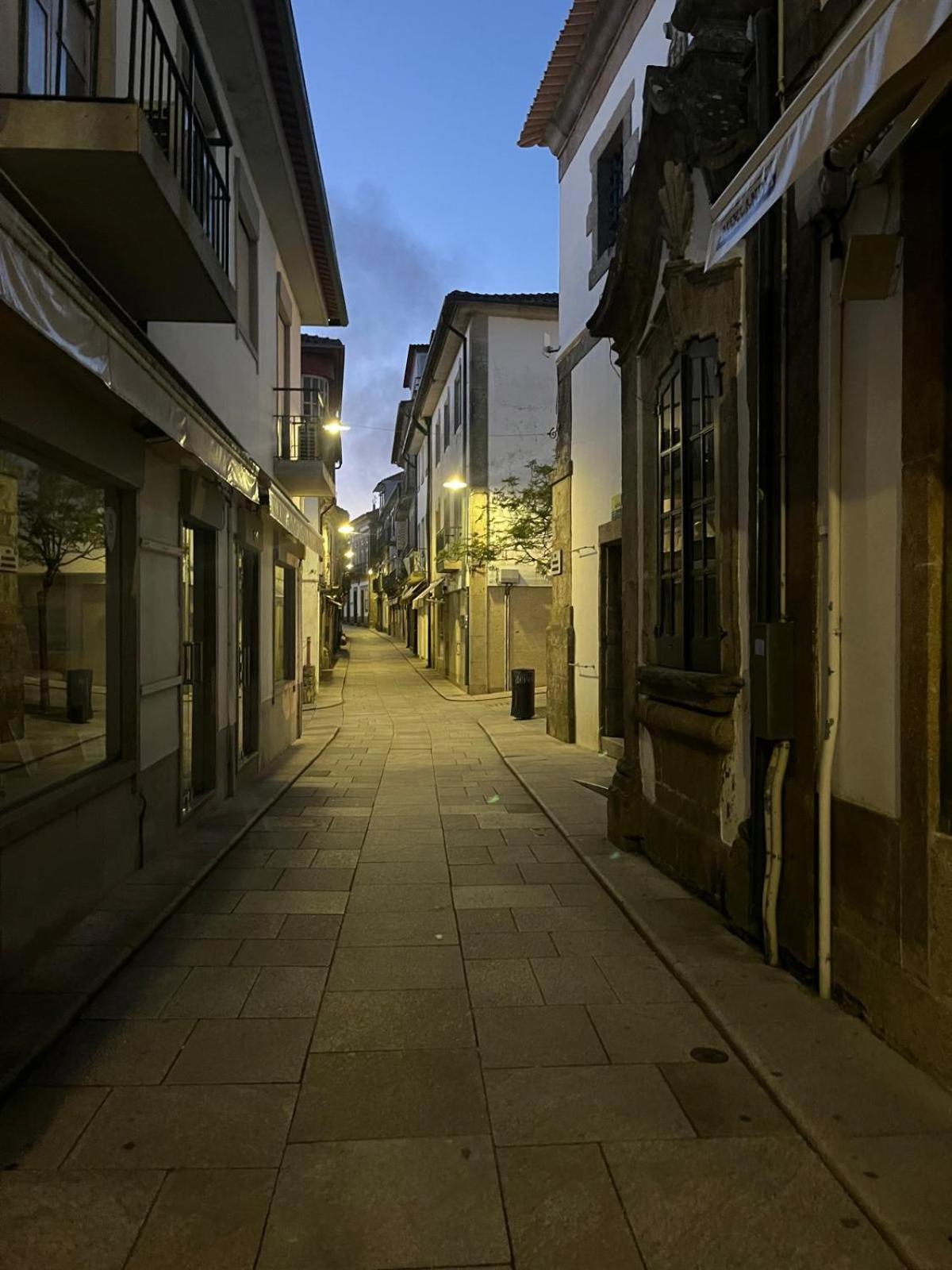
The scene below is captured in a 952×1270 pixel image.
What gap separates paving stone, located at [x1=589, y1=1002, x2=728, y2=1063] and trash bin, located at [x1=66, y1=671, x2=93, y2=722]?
3.65 m

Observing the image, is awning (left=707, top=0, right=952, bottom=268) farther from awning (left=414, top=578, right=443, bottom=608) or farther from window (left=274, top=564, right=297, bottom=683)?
awning (left=414, top=578, right=443, bottom=608)

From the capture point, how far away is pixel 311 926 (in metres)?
5.41

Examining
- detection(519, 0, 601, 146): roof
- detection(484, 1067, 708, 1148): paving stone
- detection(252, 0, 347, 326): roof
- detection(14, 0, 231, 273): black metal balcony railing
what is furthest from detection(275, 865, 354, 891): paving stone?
detection(519, 0, 601, 146): roof

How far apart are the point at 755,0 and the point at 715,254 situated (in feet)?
6.99

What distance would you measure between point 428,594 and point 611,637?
70.8 feet

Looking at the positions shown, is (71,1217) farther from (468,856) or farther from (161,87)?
(161,87)

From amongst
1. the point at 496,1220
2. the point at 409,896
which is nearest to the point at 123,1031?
the point at 496,1220

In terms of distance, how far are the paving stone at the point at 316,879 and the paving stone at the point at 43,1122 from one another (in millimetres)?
2824

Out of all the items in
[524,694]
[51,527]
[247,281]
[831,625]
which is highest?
[247,281]

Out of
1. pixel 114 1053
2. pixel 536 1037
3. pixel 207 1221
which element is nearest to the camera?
pixel 207 1221

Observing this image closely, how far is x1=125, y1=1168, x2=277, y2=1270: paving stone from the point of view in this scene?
2494 millimetres

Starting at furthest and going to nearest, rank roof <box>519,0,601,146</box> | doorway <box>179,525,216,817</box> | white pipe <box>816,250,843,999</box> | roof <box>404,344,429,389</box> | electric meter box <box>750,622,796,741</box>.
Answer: roof <box>404,344,429,389</box> → roof <box>519,0,601,146</box> → doorway <box>179,525,216,817</box> → electric meter box <box>750,622,796,741</box> → white pipe <box>816,250,843,999</box>

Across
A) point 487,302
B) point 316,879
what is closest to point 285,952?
point 316,879

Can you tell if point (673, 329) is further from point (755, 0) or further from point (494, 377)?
point (494, 377)
